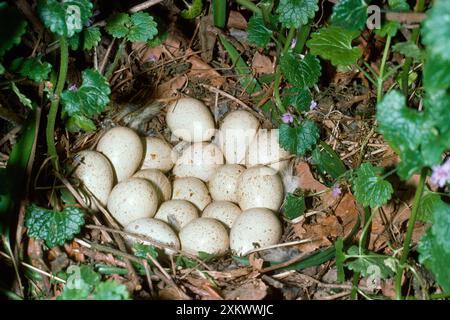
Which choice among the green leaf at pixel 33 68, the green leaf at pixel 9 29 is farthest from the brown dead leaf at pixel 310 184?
the green leaf at pixel 9 29

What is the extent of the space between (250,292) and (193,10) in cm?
139

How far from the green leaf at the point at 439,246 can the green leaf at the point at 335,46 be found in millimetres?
603

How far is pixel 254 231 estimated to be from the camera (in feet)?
6.35

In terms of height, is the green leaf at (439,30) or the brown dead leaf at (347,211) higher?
the green leaf at (439,30)

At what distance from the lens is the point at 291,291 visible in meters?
1.72

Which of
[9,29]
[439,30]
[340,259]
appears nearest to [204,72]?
[9,29]

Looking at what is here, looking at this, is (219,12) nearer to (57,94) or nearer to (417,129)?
(57,94)

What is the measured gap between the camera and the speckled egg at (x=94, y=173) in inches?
82.0

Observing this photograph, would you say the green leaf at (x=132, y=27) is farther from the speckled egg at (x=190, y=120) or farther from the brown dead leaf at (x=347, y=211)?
the brown dead leaf at (x=347, y=211)

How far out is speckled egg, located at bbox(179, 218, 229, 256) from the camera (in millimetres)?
1954

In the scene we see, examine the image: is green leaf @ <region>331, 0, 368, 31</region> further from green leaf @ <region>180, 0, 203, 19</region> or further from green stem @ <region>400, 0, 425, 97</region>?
green leaf @ <region>180, 0, 203, 19</region>

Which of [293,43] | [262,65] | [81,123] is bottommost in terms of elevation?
[81,123]

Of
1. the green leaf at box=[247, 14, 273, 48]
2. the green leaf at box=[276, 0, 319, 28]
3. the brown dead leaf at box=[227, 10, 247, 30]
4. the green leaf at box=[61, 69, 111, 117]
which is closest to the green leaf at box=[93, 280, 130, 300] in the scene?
the green leaf at box=[61, 69, 111, 117]

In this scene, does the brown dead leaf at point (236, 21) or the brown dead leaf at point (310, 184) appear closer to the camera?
the brown dead leaf at point (310, 184)
